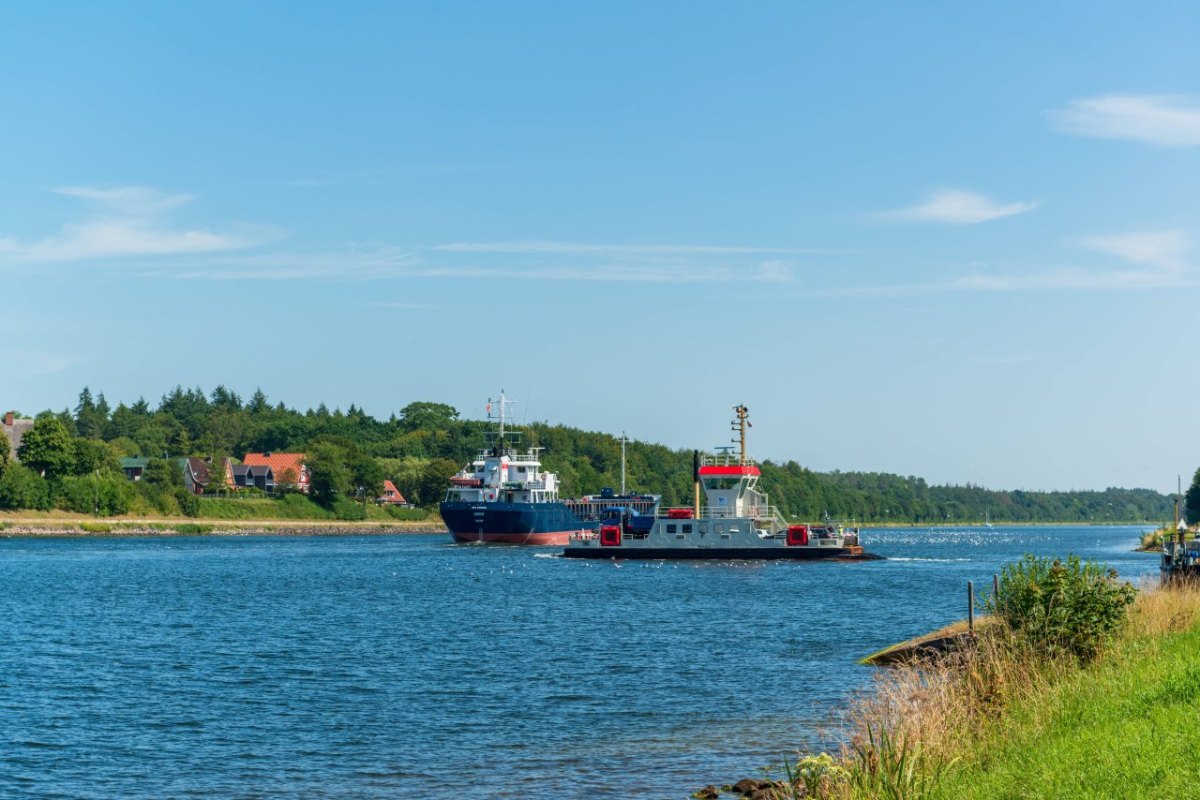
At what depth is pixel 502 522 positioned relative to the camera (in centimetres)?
12594

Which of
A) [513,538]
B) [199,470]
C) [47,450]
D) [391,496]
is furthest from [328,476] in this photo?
[513,538]

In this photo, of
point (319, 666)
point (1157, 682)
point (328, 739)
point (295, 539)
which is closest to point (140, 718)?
point (328, 739)

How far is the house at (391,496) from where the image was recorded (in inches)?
7520

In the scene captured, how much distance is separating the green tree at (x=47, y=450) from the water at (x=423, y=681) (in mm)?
75203

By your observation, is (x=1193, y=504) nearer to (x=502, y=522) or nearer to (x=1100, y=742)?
(x=502, y=522)

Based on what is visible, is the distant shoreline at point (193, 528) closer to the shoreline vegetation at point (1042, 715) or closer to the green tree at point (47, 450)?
the green tree at point (47, 450)

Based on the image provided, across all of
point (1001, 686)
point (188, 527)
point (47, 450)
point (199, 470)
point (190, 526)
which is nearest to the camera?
point (1001, 686)

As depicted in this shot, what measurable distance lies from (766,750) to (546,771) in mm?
4189

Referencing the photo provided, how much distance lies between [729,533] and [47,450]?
84.8 m

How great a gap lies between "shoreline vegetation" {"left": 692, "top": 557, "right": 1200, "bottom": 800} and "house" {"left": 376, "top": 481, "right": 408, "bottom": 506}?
16641 centimetres

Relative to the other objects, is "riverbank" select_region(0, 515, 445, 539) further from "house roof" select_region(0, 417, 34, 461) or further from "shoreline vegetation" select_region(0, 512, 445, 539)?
"house roof" select_region(0, 417, 34, 461)

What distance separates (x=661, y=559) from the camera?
9394 cm

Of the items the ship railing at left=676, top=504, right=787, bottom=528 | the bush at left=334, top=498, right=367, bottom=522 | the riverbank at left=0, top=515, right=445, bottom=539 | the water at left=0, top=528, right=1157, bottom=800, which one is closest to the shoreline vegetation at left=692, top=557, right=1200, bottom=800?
the water at left=0, top=528, right=1157, bottom=800

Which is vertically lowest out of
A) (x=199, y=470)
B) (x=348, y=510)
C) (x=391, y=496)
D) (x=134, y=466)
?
(x=348, y=510)
